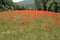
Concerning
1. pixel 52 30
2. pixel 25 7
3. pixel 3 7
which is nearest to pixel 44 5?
pixel 25 7

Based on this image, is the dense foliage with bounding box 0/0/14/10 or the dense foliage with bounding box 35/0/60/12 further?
the dense foliage with bounding box 35/0/60/12

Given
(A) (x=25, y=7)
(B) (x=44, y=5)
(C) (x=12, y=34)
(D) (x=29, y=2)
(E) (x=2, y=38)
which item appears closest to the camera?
(E) (x=2, y=38)

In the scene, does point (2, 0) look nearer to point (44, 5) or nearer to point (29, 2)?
point (44, 5)

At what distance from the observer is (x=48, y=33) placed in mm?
11703

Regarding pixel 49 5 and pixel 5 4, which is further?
pixel 49 5

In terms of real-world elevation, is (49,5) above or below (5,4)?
below

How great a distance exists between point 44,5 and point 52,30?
23.6 metres

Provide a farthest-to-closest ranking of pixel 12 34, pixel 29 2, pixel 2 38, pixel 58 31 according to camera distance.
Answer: pixel 29 2
pixel 58 31
pixel 12 34
pixel 2 38

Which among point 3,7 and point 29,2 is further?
point 29,2

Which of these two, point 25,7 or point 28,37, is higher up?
point 28,37

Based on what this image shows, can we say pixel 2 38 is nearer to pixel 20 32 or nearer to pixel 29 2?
pixel 20 32

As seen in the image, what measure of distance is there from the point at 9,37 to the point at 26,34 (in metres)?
1.18

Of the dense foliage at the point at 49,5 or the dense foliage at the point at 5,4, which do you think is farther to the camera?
the dense foliage at the point at 49,5

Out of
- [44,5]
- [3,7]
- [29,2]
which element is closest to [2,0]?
[3,7]
